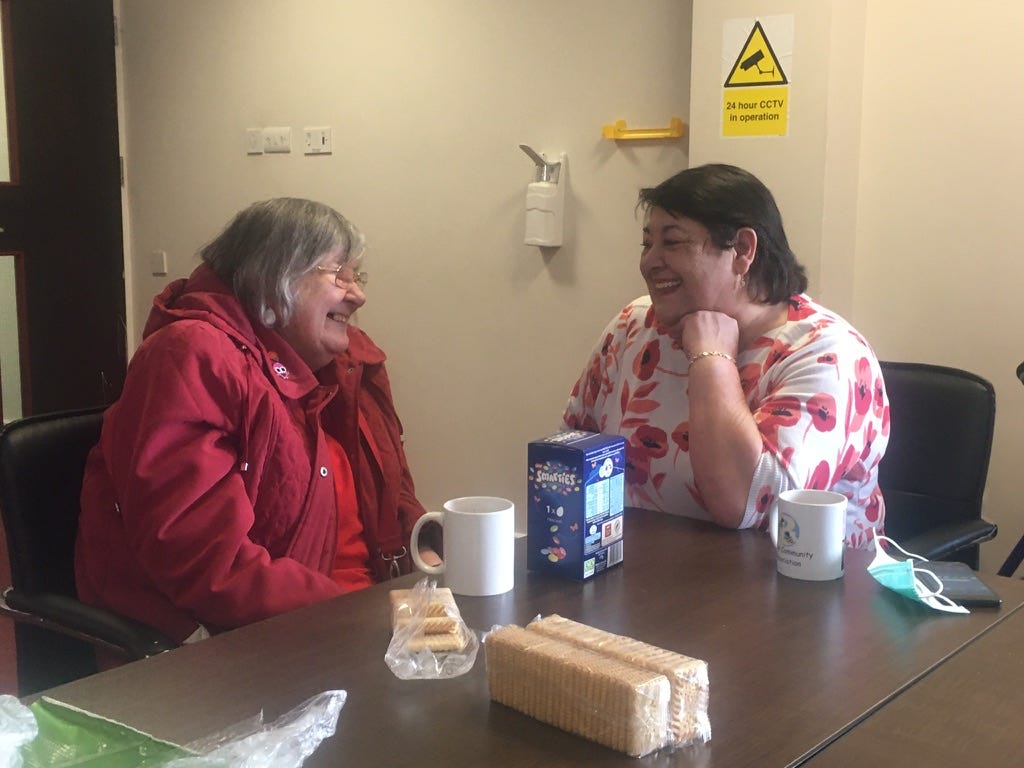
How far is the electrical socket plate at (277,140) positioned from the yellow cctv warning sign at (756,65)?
5.89ft

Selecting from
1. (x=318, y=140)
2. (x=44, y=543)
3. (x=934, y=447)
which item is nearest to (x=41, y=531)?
(x=44, y=543)

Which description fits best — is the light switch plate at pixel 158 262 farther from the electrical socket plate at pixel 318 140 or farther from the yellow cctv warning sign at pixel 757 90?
the yellow cctv warning sign at pixel 757 90

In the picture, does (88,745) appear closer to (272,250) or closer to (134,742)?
(134,742)

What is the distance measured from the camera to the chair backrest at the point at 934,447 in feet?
6.59

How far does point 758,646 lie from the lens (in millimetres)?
1083

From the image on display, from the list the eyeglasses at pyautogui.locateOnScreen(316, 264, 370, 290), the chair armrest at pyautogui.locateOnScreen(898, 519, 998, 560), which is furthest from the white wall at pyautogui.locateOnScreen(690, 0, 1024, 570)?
the eyeglasses at pyautogui.locateOnScreen(316, 264, 370, 290)

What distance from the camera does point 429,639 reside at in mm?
1050

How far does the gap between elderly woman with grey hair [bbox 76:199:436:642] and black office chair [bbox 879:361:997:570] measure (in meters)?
0.98

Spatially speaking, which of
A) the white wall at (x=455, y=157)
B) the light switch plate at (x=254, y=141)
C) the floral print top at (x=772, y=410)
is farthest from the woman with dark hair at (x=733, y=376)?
the light switch plate at (x=254, y=141)

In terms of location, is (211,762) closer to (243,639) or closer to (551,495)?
(243,639)

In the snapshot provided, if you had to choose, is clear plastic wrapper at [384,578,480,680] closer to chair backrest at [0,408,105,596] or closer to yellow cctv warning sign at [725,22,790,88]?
chair backrest at [0,408,105,596]

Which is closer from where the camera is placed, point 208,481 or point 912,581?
point 912,581

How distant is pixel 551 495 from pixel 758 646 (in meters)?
0.32

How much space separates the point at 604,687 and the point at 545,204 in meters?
2.41
